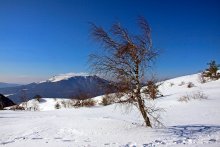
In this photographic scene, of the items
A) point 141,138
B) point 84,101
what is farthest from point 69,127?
point 84,101

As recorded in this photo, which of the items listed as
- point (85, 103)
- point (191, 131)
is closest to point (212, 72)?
point (85, 103)

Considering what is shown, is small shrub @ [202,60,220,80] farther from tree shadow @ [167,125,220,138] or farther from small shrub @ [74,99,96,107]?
tree shadow @ [167,125,220,138]

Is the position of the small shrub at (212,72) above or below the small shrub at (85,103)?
above

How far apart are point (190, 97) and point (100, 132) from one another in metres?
16.8

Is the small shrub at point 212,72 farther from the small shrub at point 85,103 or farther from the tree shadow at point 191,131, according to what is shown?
the tree shadow at point 191,131

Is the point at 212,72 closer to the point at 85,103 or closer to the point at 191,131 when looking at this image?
the point at 85,103

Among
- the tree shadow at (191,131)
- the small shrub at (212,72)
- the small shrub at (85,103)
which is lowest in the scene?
the tree shadow at (191,131)

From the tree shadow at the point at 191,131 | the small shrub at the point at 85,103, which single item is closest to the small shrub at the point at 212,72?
the small shrub at the point at 85,103

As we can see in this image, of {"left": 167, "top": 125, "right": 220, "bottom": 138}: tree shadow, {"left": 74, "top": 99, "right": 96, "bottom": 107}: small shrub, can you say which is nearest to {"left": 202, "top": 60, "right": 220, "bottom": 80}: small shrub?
{"left": 74, "top": 99, "right": 96, "bottom": 107}: small shrub

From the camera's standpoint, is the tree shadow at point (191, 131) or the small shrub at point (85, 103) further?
the small shrub at point (85, 103)

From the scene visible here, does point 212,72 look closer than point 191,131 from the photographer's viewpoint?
No

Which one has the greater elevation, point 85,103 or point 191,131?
point 85,103

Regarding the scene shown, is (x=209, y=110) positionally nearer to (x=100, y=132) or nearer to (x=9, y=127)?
(x=100, y=132)

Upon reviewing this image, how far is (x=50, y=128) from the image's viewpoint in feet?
49.9
